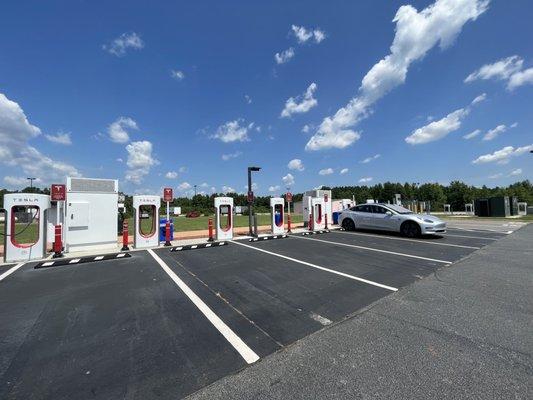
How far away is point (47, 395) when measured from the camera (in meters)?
2.49

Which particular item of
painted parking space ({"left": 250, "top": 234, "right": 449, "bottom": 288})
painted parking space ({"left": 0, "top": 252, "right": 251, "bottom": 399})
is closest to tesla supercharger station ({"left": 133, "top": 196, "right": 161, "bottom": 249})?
painted parking space ({"left": 250, "top": 234, "right": 449, "bottom": 288})

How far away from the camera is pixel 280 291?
206 inches

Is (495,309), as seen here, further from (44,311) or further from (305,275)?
(44,311)

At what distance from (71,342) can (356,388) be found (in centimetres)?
331

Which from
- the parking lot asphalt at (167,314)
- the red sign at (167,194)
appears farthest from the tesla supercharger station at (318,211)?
the parking lot asphalt at (167,314)

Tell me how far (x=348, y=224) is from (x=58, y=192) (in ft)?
42.6

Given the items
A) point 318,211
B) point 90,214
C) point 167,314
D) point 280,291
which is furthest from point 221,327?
point 318,211

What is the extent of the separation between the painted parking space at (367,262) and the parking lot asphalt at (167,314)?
0.04 meters

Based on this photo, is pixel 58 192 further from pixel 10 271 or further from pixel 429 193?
pixel 429 193

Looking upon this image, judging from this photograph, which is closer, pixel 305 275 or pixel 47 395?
pixel 47 395

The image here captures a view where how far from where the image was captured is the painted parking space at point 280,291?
394cm

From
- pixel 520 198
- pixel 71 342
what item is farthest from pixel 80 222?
pixel 520 198

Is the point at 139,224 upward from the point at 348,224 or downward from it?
upward

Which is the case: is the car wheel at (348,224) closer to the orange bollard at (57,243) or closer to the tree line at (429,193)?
the orange bollard at (57,243)
